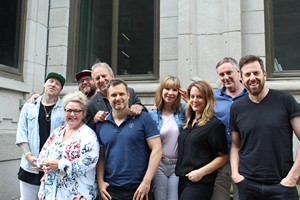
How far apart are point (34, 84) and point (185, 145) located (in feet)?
15.0

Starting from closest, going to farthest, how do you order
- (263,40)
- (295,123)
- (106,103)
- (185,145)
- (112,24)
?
(295,123) → (185,145) → (106,103) → (263,40) → (112,24)

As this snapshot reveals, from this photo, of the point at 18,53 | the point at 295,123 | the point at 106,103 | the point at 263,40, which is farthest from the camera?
the point at 18,53

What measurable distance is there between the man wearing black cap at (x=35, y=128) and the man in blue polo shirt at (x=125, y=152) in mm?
940

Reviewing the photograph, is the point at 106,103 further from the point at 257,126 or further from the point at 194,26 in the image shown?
the point at 194,26

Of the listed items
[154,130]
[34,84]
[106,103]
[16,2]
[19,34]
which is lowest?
[154,130]

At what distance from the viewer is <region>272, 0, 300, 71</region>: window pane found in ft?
19.5

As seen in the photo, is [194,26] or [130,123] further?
[194,26]

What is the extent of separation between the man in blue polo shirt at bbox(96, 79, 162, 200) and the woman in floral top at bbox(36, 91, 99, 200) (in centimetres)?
14

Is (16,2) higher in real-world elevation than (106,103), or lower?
higher

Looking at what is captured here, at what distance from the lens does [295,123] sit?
2.66 m

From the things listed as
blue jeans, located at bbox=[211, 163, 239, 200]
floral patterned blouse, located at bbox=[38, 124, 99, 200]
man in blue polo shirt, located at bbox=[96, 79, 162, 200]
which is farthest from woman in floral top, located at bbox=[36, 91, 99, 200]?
blue jeans, located at bbox=[211, 163, 239, 200]

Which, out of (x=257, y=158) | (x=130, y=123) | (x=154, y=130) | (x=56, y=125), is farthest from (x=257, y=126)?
(x=56, y=125)

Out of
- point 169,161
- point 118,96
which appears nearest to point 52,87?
point 118,96

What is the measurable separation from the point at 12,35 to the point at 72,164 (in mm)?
4541
